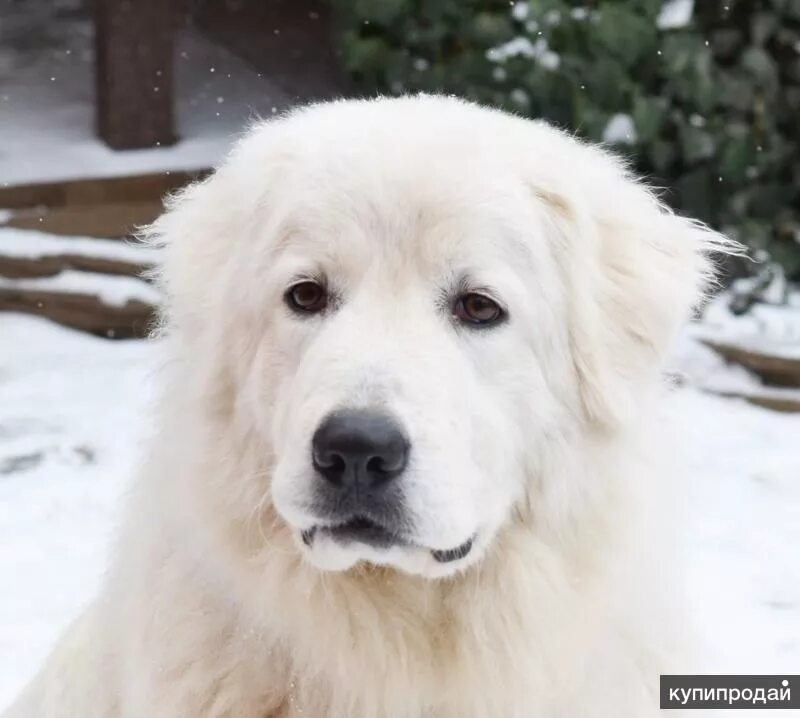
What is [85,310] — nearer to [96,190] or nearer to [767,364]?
[96,190]

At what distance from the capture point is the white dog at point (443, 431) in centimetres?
221

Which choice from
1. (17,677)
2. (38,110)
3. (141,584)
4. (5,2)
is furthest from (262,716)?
(5,2)

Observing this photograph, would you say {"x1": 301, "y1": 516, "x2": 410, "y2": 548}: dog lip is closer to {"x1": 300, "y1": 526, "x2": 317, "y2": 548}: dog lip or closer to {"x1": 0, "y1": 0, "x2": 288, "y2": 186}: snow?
{"x1": 300, "y1": 526, "x2": 317, "y2": 548}: dog lip

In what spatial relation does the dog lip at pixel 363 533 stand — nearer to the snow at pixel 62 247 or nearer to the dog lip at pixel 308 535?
the dog lip at pixel 308 535

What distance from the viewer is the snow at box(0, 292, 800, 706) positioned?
3.82 m

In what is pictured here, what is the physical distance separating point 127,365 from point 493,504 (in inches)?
144

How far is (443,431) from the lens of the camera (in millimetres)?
2074

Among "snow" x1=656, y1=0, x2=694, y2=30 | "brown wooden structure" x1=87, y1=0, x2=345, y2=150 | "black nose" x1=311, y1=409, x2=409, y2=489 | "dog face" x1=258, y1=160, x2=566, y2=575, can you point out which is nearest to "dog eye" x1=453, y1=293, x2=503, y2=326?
"dog face" x1=258, y1=160, x2=566, y2=575

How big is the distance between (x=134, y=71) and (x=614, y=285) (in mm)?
4215

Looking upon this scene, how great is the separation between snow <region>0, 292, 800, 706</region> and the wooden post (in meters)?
1.10

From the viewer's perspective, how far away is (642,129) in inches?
205

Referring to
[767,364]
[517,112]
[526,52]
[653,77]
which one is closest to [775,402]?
[767,364]

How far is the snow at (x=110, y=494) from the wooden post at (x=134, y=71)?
1.10 meters

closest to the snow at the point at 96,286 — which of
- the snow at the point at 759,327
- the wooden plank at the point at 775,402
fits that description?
the snow at the point at 759,327
